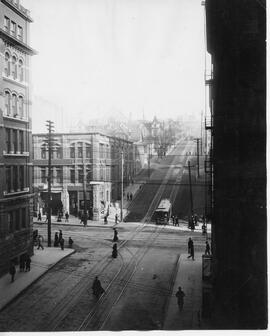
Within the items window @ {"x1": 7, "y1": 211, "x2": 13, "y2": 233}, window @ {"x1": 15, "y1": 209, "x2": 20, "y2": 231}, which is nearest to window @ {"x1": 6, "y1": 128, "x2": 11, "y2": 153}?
window @ {"x1": 7, "y1": 211, "x2": 13, "y2": 233}

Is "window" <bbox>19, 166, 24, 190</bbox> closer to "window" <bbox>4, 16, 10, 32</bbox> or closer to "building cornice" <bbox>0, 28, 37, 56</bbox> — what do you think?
"building cornice" <bbox>0, 28, 37, 56</bbox>

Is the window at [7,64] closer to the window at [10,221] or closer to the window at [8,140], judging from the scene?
the window at [8,140]

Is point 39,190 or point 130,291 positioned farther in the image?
point 39,190

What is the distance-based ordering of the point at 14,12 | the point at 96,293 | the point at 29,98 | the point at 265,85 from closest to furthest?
the point at 265,85, the point at 96,293, the point at 14,12, the point at 29,98

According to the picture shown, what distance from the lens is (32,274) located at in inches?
926

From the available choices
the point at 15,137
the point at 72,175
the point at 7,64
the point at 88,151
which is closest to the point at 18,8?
the point at 7,64

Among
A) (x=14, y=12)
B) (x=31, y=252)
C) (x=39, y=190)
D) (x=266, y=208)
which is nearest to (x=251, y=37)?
(x=266, y=208)

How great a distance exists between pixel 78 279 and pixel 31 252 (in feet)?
22.4

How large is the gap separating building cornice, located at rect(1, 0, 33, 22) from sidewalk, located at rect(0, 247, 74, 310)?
1665 cm

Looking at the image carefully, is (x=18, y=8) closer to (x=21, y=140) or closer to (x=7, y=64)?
(x=7, y=64)

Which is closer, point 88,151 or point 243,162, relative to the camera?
point 243,162

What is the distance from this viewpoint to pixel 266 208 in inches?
463

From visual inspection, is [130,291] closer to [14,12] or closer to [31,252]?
[31,252]

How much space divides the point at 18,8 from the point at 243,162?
65.7 ft
